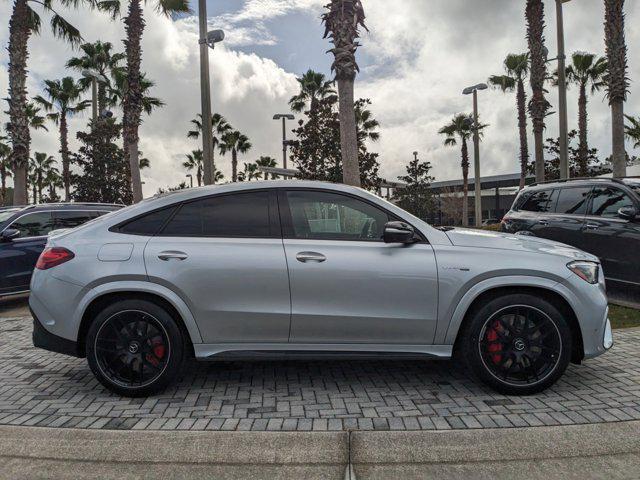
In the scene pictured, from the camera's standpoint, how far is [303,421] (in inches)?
134

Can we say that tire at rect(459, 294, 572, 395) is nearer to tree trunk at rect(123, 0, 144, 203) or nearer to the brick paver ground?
the brick paver ground

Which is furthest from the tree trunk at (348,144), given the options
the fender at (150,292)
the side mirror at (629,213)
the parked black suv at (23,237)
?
the fender at (150,292)

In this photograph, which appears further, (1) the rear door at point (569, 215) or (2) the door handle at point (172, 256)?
(1) the rear door at point (569, 215)

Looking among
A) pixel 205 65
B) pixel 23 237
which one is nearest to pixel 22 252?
pixel 23 237

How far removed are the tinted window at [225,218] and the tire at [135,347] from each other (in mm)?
631

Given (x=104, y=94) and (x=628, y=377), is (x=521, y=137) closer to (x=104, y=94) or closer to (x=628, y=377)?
(x=104, y=94)

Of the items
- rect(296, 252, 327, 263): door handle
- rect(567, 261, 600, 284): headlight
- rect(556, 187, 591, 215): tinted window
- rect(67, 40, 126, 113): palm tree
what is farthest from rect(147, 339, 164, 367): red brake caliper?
rect(67, 40, 126, 113): palm tree

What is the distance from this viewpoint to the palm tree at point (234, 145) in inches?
1829

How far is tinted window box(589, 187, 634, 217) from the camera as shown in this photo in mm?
7142

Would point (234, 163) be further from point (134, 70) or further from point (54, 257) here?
point (54, 257)

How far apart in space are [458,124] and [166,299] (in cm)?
4137

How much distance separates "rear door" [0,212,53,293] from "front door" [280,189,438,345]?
668 cm

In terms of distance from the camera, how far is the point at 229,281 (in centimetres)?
374

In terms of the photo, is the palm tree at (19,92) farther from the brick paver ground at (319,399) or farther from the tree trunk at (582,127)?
the tree trunk at (582,127)
